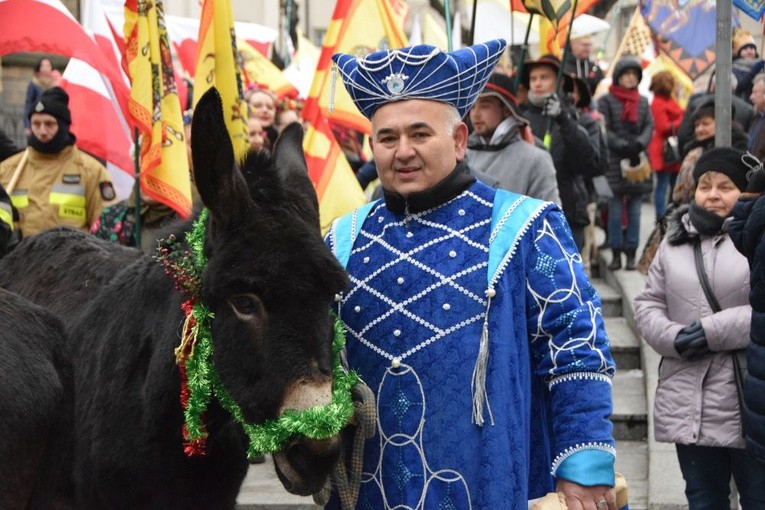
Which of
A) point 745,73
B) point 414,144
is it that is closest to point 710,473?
point 414,144

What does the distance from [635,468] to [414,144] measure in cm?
489

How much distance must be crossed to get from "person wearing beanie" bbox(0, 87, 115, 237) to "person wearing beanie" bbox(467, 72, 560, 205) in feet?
9.02

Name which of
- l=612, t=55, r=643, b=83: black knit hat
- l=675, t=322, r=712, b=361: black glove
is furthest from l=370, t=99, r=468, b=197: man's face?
l=612, t=55, r=643, b=83: black knit hat

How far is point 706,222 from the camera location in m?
6.38

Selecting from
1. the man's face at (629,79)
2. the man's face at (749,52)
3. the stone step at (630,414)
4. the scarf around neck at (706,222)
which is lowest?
the stone step at (630,414)

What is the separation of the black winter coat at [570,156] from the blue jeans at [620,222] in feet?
9.27

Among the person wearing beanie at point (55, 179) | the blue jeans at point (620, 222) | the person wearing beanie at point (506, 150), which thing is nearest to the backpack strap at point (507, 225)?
the person wearing beanie at point (506, 150)

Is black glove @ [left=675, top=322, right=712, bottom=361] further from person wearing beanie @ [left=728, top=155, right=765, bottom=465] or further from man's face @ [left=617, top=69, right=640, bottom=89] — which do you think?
man's face @ [left=617, top=69, right=640, bottom=89]

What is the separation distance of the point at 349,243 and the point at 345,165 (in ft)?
18.3

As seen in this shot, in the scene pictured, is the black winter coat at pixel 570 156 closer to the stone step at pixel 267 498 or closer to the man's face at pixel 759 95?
the man's face at pixel 759 95

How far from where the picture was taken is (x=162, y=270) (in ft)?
14.6

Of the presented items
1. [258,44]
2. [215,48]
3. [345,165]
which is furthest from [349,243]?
[258,44]

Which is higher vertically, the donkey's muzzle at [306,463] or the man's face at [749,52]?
the man's face at [749,52]

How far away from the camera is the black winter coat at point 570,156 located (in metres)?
9.70
